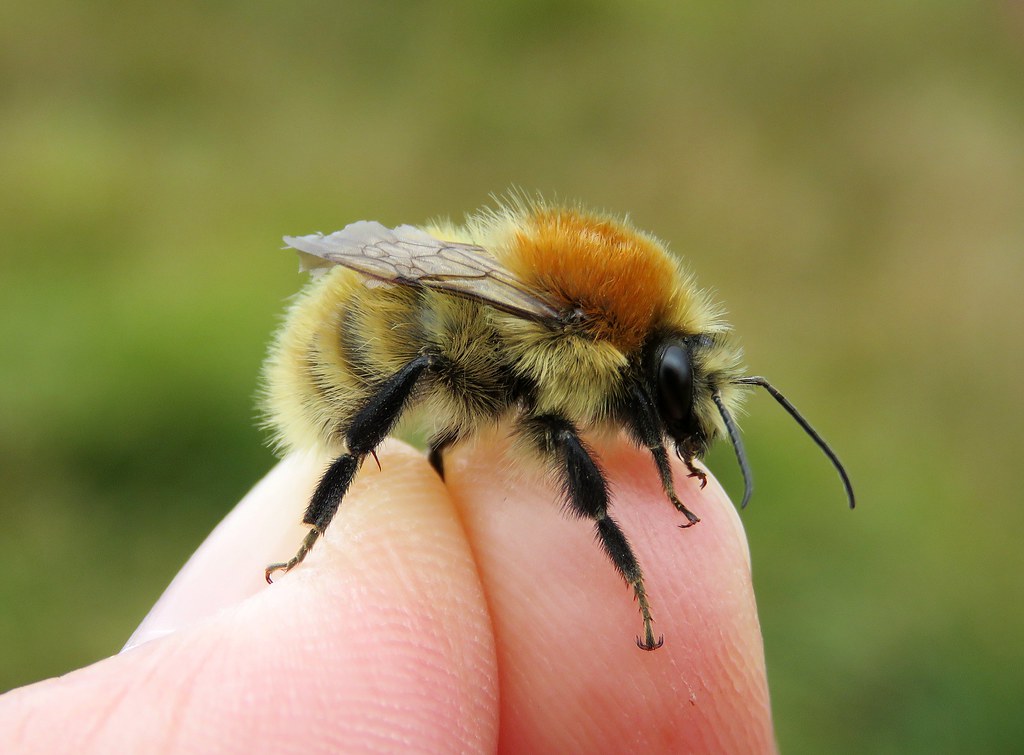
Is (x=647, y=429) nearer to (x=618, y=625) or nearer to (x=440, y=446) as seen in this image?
(x=618, y=625)

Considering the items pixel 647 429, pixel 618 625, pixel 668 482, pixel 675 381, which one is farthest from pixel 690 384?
pixel 618 625

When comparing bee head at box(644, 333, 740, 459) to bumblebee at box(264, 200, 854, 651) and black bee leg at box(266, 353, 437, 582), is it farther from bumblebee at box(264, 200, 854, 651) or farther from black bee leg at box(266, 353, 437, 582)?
black bee leg at box(266, 353, 437, 582)

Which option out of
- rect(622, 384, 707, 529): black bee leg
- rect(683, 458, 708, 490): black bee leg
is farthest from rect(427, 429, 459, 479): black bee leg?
rect(683, 458, 708, 490): black bee leg

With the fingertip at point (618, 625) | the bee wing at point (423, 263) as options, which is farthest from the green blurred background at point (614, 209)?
the bee wing at point (423, 263)

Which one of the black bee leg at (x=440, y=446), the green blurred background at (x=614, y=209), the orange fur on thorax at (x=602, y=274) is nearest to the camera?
the orange fur on thorax at (x=602, y=274)

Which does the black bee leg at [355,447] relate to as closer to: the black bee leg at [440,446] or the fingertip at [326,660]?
the fingertip at [326,660]

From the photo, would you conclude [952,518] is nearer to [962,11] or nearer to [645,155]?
[645,155]

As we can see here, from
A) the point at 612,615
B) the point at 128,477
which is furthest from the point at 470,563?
the point at 128,477
